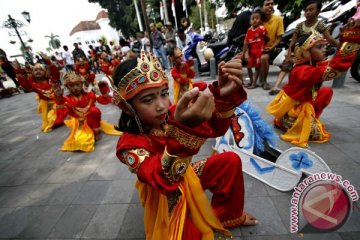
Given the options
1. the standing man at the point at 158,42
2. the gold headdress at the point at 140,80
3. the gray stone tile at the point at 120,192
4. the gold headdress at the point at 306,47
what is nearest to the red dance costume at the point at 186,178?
the gold headdress at the point at 140,80

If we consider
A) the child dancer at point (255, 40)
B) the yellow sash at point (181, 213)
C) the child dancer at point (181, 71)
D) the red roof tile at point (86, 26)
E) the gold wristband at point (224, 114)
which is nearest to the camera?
the gold wristband at point (224, 114)

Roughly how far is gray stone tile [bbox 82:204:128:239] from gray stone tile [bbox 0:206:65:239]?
45 centimetres

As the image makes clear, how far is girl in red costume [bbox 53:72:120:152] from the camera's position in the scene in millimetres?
3826

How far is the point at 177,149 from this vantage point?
3.15 ft

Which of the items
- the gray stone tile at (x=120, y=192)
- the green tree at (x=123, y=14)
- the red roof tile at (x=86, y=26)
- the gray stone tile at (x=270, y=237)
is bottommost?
the gray stone tile at (x=120, y=192)

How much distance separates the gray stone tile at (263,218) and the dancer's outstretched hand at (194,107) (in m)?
1.32

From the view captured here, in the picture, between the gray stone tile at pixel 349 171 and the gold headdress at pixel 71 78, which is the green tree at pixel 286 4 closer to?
the gray stone tile at pixel 349 171

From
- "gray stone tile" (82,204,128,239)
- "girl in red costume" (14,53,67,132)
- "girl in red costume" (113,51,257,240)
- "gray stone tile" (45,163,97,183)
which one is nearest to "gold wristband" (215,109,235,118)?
"girl in red costume" (113,51,257,240)

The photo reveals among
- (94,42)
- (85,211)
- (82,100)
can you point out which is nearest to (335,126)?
(85,211)

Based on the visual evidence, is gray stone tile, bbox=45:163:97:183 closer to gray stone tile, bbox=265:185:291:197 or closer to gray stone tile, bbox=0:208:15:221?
gray stone tile, bbox=0:208:15:221

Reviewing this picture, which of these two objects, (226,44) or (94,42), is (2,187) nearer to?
(226,44)

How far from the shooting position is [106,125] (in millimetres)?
4441

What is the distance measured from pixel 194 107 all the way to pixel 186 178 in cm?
72

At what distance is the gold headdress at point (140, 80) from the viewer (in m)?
1.30
